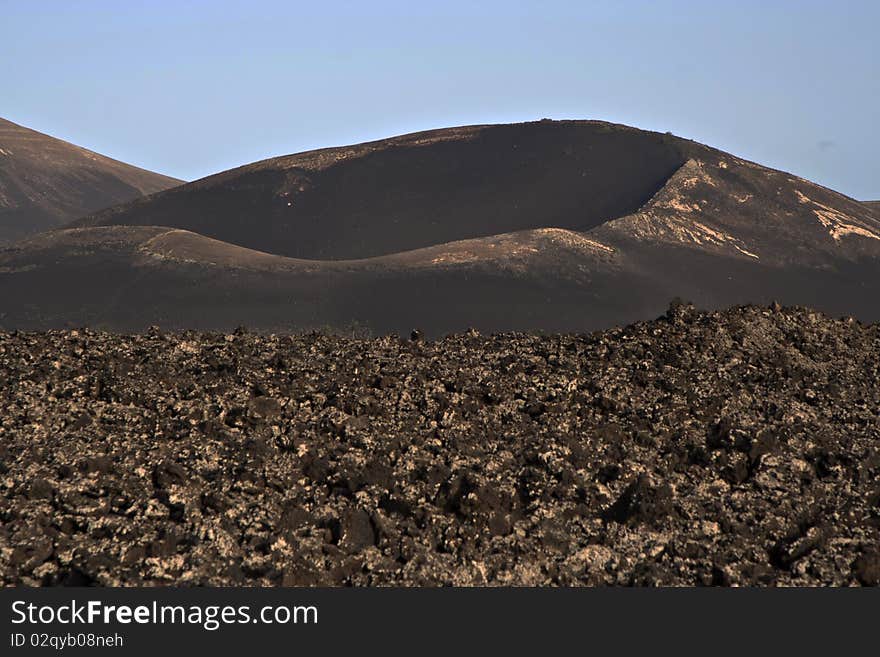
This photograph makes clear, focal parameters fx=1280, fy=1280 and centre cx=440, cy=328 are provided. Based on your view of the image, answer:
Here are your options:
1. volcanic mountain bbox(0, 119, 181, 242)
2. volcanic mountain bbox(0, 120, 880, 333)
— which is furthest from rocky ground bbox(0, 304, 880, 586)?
volcanic mountain bbox(0, 119, 181, 242)

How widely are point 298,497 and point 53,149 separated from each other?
13208 centimetres

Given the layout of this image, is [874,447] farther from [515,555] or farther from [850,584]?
[515,555]

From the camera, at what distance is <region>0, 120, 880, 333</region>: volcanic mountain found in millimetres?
55688

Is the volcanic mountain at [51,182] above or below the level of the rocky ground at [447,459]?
above

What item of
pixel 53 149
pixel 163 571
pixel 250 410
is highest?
pixel 53 149

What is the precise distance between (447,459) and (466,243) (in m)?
55.7

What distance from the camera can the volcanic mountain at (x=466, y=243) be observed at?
55.7 metres

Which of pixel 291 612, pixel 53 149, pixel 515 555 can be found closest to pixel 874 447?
pixel 515 555

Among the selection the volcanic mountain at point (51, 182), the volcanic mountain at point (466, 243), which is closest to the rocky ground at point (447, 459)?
the volcanic mountain at point (466, 243)

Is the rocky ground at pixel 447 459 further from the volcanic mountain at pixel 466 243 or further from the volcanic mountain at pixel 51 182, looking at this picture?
the volcanic mountain at pixel 51 182

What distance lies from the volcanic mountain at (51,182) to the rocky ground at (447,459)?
327 ft

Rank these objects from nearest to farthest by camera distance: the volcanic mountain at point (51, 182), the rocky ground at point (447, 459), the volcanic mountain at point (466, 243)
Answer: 1. the rocky ground at point (447, 459)
2. the volcanic mountain at point (466, 243)
3. the volcanic mountain at point (51, 182)

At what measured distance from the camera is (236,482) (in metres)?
10.7

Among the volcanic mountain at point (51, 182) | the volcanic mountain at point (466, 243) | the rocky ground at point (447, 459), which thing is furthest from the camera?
the volcanic mountain at point (51, 182)
